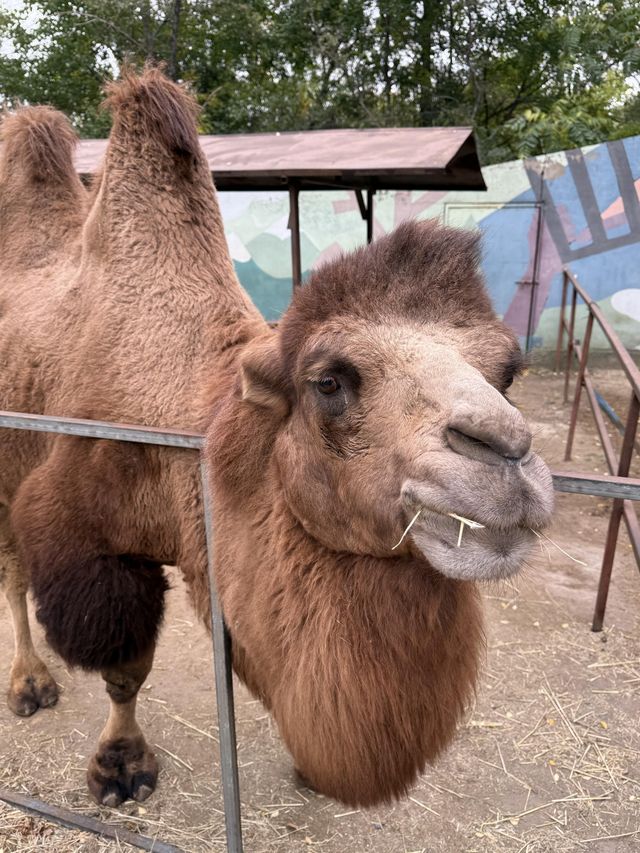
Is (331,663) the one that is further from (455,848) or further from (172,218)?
(172,218)

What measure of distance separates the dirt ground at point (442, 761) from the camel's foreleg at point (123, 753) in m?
0.07

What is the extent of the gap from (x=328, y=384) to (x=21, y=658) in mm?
2953

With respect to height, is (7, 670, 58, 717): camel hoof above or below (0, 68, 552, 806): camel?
below

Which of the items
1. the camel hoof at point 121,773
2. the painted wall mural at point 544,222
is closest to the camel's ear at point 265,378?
the camel hoof at point 121,773

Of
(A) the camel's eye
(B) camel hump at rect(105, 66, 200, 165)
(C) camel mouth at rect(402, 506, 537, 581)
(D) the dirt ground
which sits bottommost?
(D) the dirt ground

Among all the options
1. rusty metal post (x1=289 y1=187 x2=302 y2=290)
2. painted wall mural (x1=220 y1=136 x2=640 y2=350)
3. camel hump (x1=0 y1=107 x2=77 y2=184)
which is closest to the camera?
camel hump (x1=0 y1=107 x2=77 y2=184)

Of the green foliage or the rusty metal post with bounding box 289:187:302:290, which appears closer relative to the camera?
Answer: the rusty metal post with bounding box 289:187:302:290

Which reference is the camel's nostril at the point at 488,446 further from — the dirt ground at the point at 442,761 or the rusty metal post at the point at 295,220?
the rusty metal post at the point at 295,220

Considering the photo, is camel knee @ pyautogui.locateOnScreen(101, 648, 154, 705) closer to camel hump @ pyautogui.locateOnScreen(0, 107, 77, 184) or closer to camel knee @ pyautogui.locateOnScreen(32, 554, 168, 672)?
camel knee @ pyautogui.locateOnScreen(32, 554, 168, 672)

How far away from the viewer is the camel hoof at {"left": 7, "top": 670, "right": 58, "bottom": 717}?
11.8ft

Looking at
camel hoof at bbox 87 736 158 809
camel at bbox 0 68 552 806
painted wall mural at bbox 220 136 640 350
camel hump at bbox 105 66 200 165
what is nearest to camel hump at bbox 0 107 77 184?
camel at bbox 0 68 552 806

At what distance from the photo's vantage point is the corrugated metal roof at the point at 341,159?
562 cm

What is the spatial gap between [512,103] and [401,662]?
65.0 feet

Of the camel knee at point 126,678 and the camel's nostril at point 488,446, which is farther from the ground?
the camel's nostril at point 488,446
